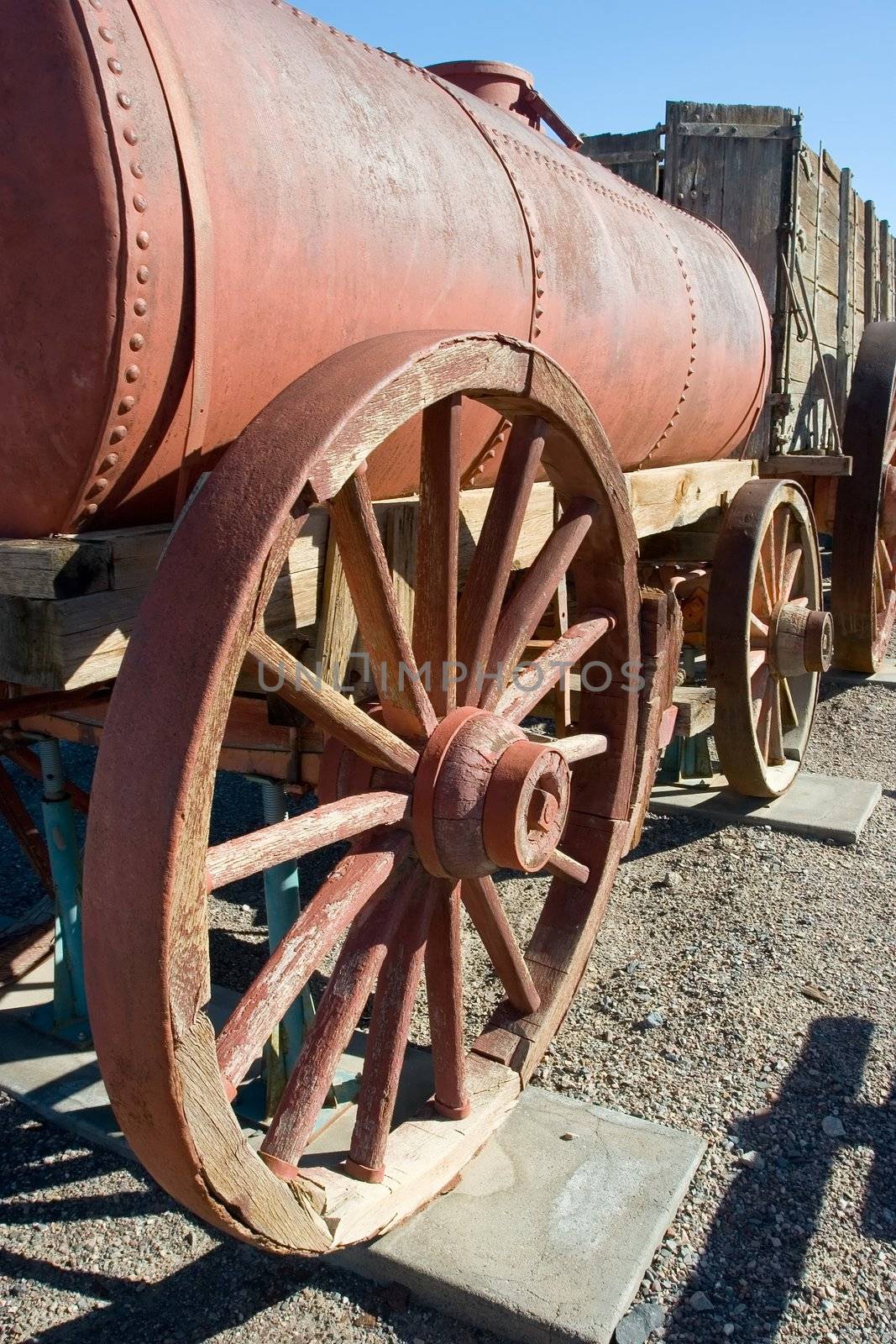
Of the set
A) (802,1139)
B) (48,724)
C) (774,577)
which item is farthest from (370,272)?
(774,577)

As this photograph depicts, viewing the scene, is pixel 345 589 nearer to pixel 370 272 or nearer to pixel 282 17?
pixel 370 272

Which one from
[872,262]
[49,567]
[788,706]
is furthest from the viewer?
[872,262]

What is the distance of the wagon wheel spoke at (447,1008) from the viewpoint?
2.19 meters

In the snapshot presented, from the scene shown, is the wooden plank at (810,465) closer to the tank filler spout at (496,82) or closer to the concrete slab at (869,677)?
the concrete slab at (869,677)

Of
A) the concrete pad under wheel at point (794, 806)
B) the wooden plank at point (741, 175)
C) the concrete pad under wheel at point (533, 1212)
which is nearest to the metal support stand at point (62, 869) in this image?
the concrete pad under wheel at point (533, 1212)

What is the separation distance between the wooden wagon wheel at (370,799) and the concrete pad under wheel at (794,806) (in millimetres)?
1788

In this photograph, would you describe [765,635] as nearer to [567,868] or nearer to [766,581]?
[766,581]

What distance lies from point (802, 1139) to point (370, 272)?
216cm

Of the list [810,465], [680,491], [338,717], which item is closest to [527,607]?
[338,717]

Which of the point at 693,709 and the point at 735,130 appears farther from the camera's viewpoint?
the point at 735,130

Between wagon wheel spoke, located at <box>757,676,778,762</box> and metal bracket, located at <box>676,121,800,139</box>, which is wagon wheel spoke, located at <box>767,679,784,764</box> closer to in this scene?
wagon wheel spoke, located at <box>757,676,778,762</box>

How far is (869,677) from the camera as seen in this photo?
653cm

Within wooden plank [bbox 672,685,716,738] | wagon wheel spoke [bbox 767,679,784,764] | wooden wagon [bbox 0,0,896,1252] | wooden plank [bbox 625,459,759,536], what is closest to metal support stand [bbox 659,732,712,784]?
wagon wheel spoke [bbox 767,679,784,764]

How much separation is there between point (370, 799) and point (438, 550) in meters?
0.48
